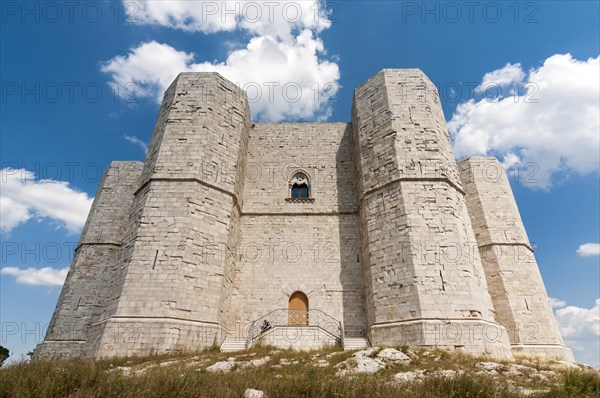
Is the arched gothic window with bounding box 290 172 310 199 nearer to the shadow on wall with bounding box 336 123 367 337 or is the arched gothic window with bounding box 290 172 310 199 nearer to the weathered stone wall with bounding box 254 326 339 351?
the shadow on wall with bounding box 336 123 367 337

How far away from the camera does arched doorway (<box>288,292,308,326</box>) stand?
12.4 metres

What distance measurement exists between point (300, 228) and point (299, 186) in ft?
7.28

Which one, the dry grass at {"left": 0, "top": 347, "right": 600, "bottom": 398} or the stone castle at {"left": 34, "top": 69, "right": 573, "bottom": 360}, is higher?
the stone castle at {"left": 34, "top": 69, "right": 573, "bottom": 360}

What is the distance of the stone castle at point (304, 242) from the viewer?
10094 millimetres

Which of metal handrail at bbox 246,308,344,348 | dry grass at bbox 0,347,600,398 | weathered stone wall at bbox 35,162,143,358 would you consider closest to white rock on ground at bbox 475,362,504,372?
dry grass at bbox 0,347,600,398

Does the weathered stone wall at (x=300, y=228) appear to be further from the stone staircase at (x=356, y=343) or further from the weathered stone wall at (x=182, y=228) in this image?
the stone staircase at (x=356, y=343)

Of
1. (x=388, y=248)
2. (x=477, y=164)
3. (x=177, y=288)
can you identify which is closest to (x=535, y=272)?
(x=477, y=164)

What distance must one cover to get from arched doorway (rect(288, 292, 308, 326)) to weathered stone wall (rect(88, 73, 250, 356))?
8.24 ft

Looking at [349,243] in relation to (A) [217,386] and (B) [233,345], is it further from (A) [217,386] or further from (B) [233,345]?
(A) [217,386]

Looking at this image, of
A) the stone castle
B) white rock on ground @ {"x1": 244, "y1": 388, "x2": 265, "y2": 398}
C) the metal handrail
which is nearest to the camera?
white rock on ground @ {"x1": 244, "y1": 388, "x2": 265, "y2": 398}

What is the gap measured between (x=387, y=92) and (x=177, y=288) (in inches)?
436

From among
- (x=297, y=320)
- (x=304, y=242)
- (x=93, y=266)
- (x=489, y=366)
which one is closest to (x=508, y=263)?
(x=489, y=366)

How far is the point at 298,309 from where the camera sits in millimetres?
12656

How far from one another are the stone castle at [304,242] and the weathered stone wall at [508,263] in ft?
0.20
